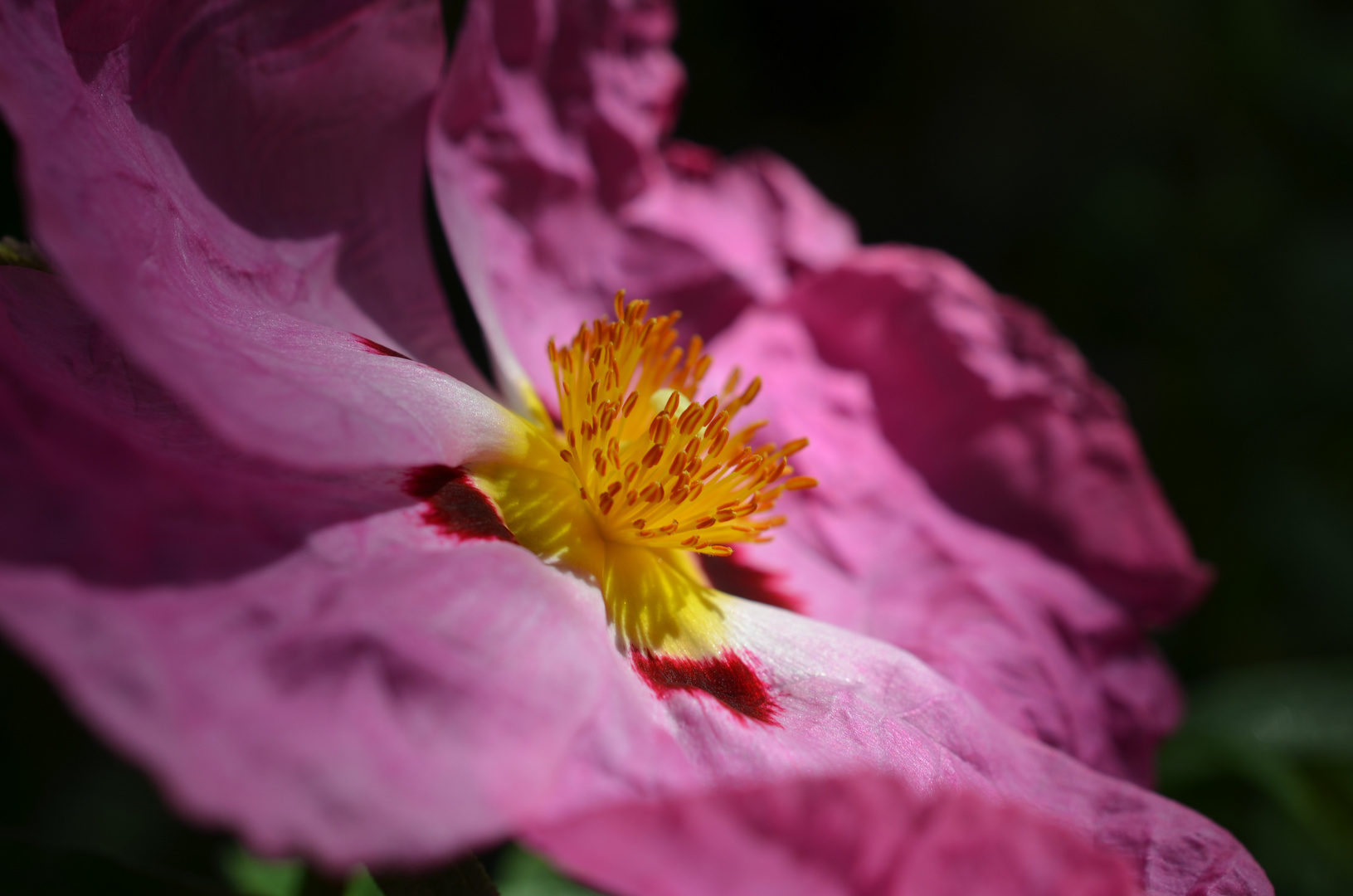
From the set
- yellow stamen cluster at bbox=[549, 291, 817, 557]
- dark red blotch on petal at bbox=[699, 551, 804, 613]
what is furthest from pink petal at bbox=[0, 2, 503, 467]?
dark red blotch on petal at bbox=[699, 551, 804, 613]

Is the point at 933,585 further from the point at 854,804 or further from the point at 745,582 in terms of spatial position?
the point at 854,804

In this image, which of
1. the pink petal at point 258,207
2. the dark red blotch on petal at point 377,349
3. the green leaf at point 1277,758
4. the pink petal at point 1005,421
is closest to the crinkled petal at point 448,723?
the pink petal at point 258,207

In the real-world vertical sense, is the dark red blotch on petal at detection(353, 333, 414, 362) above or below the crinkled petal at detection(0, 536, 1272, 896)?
above

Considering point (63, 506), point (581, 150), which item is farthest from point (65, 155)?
point (581, 150)

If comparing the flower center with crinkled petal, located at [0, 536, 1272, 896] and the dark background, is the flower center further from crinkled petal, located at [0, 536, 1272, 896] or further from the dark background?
the dark background

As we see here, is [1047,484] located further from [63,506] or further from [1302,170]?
[1302,170]

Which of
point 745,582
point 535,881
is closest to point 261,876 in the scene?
point 535,881
